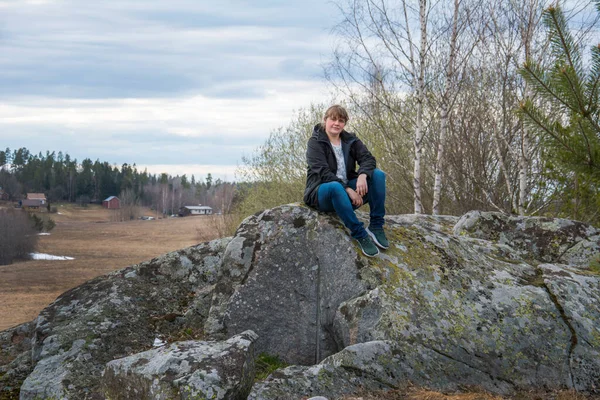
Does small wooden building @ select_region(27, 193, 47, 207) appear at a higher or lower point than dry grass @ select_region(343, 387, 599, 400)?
higher

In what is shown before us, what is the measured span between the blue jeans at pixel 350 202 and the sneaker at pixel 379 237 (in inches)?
1.9

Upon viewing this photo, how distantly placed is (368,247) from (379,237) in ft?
0.93

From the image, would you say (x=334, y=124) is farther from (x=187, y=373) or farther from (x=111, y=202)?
(x=111, y=202)

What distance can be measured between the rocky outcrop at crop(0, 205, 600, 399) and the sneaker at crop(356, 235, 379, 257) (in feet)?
0.27

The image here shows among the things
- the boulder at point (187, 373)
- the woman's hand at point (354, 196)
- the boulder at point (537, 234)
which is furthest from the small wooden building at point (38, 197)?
the boulder at point (187, 373)

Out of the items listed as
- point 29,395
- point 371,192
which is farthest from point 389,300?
point 29,395

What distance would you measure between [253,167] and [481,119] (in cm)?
1196

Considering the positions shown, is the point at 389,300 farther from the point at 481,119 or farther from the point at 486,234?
the point at 481,119

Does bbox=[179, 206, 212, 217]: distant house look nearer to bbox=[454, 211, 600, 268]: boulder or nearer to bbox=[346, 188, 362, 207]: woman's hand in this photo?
bbox=[454, 211, 600, 268]: boulder

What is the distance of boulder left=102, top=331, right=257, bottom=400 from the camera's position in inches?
188

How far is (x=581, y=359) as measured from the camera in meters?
6.04

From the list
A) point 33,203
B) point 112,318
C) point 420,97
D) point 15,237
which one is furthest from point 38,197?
point 112,318

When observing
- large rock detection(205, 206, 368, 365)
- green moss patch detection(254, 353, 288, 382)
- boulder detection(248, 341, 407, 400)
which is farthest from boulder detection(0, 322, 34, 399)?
boulder detection(248, 341, 407, 400)

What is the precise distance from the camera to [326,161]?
679 centimetres
